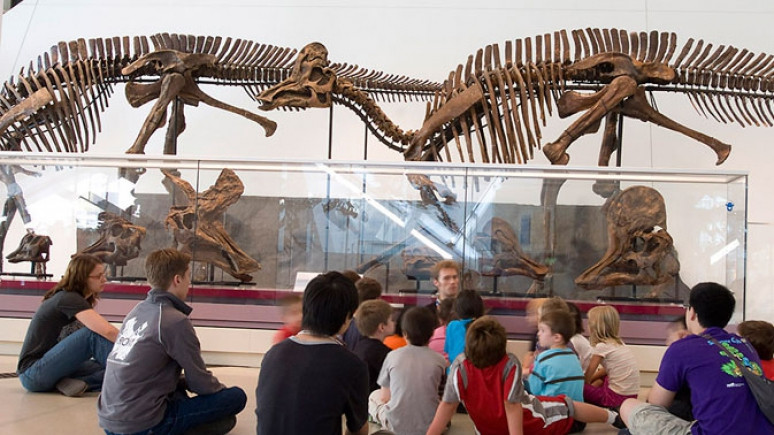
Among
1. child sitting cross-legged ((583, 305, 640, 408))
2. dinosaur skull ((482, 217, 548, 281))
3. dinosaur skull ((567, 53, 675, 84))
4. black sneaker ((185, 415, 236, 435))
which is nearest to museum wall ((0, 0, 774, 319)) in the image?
dinosaur skull ((567, 53, 675, 84))

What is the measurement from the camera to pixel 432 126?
24.7ft

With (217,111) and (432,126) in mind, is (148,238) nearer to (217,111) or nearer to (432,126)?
(432,126)

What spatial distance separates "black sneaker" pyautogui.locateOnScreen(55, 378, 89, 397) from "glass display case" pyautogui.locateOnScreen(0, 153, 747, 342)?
65.8 inches

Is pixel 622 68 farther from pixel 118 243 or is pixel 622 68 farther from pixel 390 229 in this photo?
pixel 118 243

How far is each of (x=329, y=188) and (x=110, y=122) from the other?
21.8 ft

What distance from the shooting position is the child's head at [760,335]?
4.05m

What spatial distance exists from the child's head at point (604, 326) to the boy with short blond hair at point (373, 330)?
5.06ft

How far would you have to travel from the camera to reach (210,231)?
22.2 feet

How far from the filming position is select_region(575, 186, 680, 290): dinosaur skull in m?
6.36

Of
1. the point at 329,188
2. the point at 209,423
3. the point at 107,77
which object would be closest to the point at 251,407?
the point at 209,423

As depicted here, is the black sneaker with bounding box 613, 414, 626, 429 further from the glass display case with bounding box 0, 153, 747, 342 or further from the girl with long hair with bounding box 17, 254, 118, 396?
the girl with long hair with bounding box 17, 254, 118, 396

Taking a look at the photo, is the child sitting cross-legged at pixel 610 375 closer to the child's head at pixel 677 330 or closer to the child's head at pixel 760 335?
the child's head at pixel 677 330

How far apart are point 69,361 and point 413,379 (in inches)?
92.7

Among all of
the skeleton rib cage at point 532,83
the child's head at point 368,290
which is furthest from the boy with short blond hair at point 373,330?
the skeleton rib cage at point 532,83
